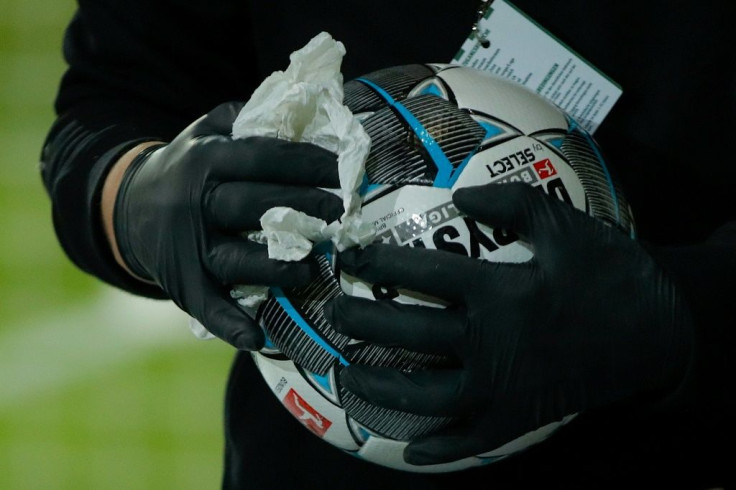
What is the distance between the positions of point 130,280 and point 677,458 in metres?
0.70

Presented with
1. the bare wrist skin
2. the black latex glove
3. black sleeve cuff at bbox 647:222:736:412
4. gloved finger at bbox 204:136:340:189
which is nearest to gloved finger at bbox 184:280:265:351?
the black latex glove

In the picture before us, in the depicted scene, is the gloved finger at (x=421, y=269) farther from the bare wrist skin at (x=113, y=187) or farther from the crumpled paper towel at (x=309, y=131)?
the bare wrist skin at (x=113, y=187)

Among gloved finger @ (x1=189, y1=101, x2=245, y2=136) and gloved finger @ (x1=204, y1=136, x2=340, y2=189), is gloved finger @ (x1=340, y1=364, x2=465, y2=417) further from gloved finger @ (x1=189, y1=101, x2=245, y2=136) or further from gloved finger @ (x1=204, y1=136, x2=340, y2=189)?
gloved finger @ (x1=189, y1=101, x2=245, y2=136)

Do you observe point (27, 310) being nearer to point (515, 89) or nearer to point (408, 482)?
point (408, 482)

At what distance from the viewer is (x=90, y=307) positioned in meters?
2.87

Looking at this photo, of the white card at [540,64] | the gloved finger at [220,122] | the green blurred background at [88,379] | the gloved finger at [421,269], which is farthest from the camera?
the green blurred background at [88,379]

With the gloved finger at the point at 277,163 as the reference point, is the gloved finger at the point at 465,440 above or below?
below

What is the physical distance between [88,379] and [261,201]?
2052 mm

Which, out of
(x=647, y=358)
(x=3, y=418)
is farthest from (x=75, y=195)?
(x=3, y=418)

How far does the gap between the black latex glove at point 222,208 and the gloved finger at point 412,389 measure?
10 cm

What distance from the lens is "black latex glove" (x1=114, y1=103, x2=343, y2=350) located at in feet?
2.76

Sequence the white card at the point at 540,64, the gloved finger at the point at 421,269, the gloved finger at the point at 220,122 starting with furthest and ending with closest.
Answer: the white card at the point at 540,64 < the gloved finger at the point at 220,122 < the gloved finger at the point at 421,269

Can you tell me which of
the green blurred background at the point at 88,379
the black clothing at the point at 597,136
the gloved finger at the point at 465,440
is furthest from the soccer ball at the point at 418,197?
the green blurred background at the point at 88,379

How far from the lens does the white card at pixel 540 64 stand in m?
1.04
